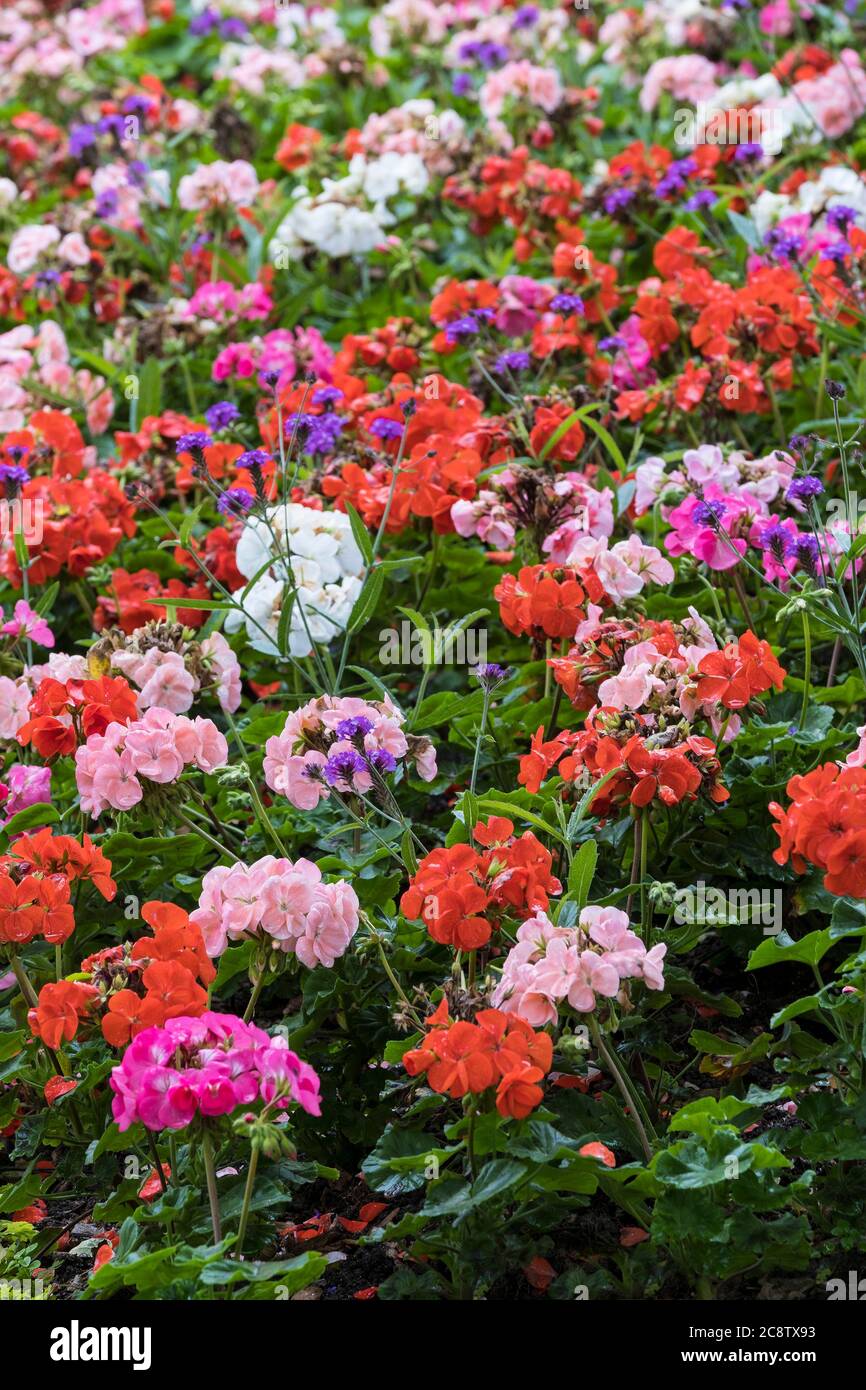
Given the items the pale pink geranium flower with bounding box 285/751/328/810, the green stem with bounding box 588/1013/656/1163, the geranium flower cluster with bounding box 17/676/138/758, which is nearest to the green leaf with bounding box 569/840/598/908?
the green stem with bounding box 588/1013/656/1163

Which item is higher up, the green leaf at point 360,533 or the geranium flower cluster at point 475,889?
the green leaf at point 360,533

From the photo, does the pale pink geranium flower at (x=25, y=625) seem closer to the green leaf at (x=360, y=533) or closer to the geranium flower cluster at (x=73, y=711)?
the geranium flower cluster at (x=73, y=711)

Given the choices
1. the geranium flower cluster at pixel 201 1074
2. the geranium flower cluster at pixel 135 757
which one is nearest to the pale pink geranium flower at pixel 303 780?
the geranium flower cluster at pixel 135 757

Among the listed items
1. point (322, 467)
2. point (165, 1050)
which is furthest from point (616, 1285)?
point (322, 467)

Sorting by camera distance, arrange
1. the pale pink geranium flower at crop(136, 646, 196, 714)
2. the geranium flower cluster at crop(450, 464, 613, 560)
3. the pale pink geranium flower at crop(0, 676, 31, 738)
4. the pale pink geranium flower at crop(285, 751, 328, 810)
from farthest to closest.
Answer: the geranium flower cluster at crop(450, 464, 613, 560) < the pale pink geranium flower at crop(0, 676, 31, 738) < the pale pink geranium flower at crop(136, 646, 196, 714) < the pale pink geranium flower at crop(285, 751, 328, 810)

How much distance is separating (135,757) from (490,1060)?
807 millimetres

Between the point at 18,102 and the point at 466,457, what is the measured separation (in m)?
5.07

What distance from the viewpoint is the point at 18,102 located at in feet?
24.9

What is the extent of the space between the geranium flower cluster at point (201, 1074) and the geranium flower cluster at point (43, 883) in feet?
1.51

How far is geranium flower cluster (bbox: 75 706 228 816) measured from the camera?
259 centimetres

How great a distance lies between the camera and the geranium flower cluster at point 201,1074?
207 centimetres

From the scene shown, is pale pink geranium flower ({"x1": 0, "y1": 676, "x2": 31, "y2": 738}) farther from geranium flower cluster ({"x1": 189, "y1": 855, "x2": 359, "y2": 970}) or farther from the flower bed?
geranium flower cluster ({"x1": 189, "y1": 855, "x2": 359, "y2": 970})

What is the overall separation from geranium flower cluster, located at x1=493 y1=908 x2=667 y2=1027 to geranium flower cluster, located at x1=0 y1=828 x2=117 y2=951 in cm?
75

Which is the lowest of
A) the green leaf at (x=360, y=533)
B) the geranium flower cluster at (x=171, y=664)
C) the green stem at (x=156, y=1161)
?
the green stem at (x=156, y=1161)
